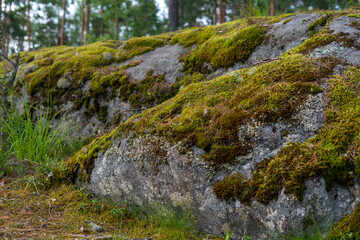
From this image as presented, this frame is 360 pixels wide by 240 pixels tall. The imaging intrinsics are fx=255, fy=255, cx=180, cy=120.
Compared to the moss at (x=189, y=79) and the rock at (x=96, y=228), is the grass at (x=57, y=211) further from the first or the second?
the moss at (x=189, y=79)

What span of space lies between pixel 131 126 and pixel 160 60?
7.40 feet

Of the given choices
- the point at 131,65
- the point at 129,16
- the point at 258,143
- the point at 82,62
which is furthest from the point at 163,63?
the point at 129,16

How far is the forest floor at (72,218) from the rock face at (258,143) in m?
0.17

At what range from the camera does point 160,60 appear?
197 inches

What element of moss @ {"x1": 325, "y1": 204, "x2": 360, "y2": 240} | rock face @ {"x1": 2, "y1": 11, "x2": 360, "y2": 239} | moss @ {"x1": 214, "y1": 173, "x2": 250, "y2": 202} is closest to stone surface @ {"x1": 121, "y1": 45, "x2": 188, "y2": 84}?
rock face @ {"x1": 2, "y1": 11, "x2": 360, "y2": 239}

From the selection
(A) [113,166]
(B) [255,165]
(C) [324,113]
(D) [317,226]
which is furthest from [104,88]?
(D) [317,226]

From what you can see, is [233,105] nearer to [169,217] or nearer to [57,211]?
[169,217]

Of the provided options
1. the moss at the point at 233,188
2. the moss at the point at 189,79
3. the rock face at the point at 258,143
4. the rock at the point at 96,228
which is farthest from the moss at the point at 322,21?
the rock at the point at 96,228

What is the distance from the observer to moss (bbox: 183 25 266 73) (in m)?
3.92

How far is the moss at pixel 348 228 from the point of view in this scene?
1.68 meters

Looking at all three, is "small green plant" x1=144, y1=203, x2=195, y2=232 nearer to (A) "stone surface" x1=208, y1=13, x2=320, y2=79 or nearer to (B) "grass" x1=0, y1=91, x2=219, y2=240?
(B) "grass" x1=0, y1=91, x2=219, y2=240

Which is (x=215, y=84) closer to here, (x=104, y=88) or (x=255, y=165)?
(x=255, y=165)

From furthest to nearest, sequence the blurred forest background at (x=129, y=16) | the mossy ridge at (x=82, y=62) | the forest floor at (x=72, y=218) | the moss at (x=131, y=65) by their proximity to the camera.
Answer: the blurred forest background at (x=129, y=16), the mossy ridge at (x=82, y=62), the moss at (x=131, y=65), the forest floor at (x=72, y=218)

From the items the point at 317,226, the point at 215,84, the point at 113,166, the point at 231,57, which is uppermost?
the point at 231,57
